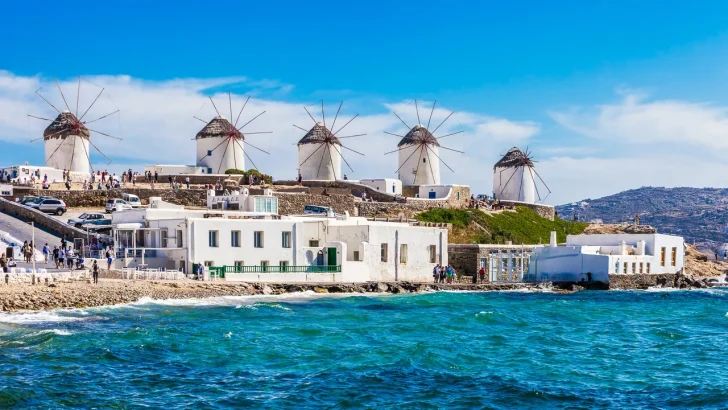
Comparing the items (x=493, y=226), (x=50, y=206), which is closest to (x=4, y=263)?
(x=50, y=206)

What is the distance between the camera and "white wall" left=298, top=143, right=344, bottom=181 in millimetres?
74000

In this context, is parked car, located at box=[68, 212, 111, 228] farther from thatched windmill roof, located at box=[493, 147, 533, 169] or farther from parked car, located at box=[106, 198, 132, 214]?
thatched windmill roof, located at box=[493, 147, 533, 169]

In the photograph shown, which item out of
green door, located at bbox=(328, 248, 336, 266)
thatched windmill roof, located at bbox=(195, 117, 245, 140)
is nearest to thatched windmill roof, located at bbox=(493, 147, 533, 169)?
thatched windmill roof, located at bbox=(195, 117, 245, 140)

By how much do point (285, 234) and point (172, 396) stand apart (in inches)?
897

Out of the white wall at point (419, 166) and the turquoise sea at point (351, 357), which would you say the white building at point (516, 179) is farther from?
the turquoise sea at point (351, 357)

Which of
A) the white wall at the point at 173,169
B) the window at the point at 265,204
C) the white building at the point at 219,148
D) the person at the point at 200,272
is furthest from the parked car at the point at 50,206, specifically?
the white building at the point at 219,148

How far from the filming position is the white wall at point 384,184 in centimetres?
6856

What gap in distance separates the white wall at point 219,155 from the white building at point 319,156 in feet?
18.0

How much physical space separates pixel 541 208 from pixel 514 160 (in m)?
6.99

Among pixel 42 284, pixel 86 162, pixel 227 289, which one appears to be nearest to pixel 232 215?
pixel 227 289

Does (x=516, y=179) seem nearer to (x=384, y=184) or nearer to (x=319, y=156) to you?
(x=384, y=184)

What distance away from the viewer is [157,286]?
34.0 meters

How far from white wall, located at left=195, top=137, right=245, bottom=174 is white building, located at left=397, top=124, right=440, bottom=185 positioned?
1491 centimetres

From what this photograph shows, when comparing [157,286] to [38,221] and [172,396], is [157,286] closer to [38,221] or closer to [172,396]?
[38,221]
